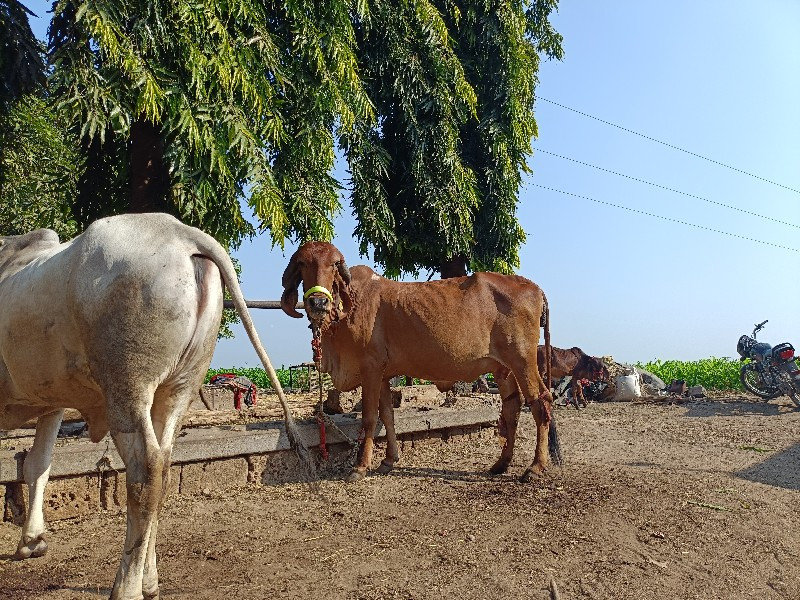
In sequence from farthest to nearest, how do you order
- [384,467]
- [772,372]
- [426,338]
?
[772,372] → [384,467] → [426,338]

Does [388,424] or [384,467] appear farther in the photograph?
[388,424]

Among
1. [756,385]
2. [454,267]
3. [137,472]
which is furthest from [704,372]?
[137,472]

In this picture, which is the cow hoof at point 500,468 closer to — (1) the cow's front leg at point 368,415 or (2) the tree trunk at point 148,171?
(1) the cow's front leg at point 368,415

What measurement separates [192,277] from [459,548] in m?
2.60

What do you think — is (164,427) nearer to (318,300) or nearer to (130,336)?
(130,336)

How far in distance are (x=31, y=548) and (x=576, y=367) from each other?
1454cm

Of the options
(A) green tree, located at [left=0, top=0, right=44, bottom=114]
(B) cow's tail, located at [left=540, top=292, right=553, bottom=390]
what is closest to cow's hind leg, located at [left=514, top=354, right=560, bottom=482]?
(B) cow's tail, located at [left=540, top=292, right=553, bottom=390]

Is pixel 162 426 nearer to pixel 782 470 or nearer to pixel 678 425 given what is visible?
pixel 782 470

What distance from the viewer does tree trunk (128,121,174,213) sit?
28.8 feet

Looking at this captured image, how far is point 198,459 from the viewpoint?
20.5 feet

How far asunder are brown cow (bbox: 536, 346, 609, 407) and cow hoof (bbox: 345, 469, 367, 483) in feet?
35.0

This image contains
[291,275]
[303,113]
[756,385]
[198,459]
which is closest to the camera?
[198,459]

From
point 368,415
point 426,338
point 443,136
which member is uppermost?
point 443,136

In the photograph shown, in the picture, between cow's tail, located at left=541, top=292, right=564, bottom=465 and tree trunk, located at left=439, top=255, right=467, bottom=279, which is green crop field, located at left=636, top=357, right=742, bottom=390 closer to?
tree trunk, located at left=439, top=255, right=467, bottom=279
